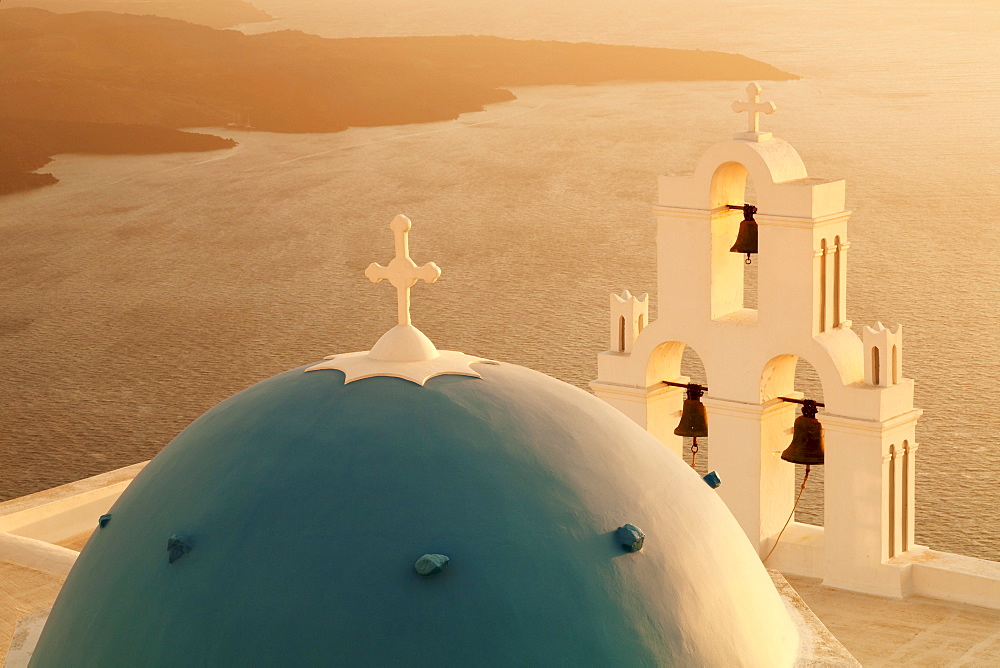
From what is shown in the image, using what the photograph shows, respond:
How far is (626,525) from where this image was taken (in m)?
6.94

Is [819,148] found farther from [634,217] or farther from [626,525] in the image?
[626,525]

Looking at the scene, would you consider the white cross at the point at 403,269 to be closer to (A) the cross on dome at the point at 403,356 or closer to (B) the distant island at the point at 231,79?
(A) the cross on dome at the point at 403,356

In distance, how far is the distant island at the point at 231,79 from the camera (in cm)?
5947

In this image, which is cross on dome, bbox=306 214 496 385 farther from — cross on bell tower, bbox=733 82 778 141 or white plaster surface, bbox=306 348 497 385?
cross on bell tower, bbox=733 82 778 141

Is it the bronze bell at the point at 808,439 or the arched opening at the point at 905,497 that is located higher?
the bronze bell at the point at 808,439

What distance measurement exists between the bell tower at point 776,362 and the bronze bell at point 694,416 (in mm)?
103

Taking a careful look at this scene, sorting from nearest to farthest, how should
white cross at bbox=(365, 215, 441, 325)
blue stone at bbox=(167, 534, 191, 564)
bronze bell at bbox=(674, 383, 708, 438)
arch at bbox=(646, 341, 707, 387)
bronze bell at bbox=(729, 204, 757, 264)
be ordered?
blue stone at bbox=(167, 534, 191, 564)
white cross at bbox=(365, 215, 441, 325)
bronze bell at bbox=(729, 204, 757, 264)
bronze bell at bbox=(674, 383, 708, 438)
arch at bbox=(646, 341, 707, 387)

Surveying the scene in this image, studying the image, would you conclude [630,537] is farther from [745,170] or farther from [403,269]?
[745,170]

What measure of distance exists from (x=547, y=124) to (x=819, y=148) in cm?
1528

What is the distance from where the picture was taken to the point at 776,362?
14648 millimetres

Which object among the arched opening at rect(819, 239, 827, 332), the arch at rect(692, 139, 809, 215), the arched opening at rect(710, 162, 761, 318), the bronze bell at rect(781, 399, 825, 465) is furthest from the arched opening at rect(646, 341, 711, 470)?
the arch at rect(692, 139, 809, 215)

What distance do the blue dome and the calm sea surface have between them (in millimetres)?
27116

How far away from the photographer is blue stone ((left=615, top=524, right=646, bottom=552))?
686 cm

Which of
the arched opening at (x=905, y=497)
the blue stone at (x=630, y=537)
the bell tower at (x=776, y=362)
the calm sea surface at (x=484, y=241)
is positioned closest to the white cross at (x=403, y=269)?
the blue stone at (x=630, y=537)
